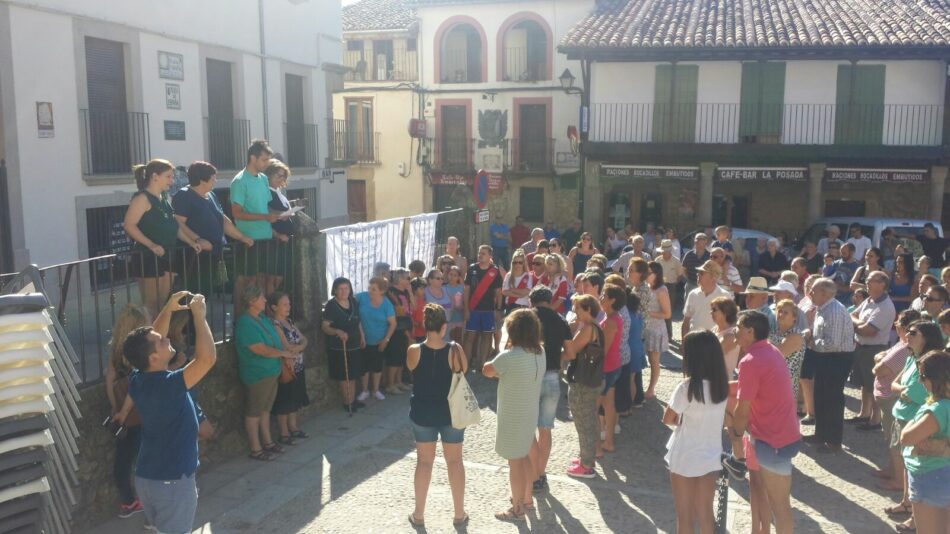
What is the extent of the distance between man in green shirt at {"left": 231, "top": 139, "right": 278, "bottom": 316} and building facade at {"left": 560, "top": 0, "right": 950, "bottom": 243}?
15.7m

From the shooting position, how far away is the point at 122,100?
46.9 feet

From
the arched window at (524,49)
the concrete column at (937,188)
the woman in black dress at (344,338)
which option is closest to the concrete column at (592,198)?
the arched window at (524,49)

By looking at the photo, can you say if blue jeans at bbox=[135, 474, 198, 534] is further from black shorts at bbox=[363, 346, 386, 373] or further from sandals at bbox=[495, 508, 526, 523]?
black shorts at bbox=[363, 346, 386, 373]

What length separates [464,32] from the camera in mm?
28562

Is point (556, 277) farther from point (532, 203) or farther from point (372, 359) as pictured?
point (532, 203)

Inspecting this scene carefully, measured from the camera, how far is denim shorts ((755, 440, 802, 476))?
5.46 metres

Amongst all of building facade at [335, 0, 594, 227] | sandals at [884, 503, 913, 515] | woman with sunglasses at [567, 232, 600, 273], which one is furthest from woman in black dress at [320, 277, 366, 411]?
building facade at [335, 0, 594, 227]

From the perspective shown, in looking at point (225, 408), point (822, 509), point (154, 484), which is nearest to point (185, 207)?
point (225, 408)

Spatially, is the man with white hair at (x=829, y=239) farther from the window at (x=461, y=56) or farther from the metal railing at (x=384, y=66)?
the metal railing at (x=384, y=66)

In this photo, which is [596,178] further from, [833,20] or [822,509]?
[822,509]

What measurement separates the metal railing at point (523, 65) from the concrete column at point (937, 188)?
12.0 meters

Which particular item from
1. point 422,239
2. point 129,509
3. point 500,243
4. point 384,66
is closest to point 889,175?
point 500,243

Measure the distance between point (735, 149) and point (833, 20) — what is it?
4.68 metres

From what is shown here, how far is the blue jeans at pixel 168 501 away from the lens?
4.85m
